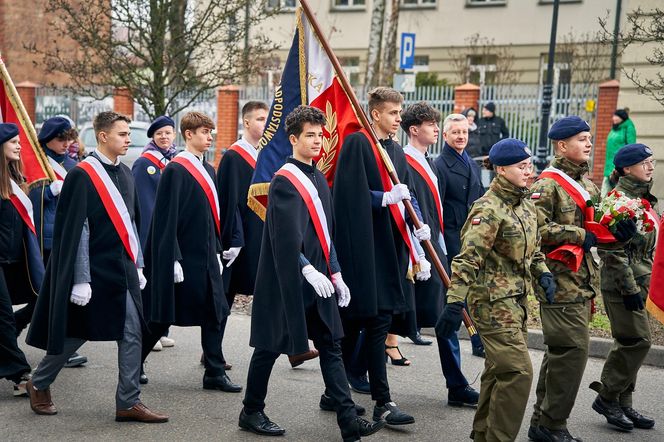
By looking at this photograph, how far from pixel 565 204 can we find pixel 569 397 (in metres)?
1.18

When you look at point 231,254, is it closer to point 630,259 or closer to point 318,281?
point 318,281

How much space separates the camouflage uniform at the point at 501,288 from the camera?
5.30 m

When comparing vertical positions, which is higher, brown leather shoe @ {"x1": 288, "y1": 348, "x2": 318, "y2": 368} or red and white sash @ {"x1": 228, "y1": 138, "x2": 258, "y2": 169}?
red and white sash @ {"x1": 228, "y1": 138, "x2": 258, "y2": 169}

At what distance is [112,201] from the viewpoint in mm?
6277

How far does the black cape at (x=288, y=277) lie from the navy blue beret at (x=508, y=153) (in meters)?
1.07

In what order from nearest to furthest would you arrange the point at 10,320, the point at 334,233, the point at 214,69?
the point at 334,233 → the point at 10,320 → the point at 214,69

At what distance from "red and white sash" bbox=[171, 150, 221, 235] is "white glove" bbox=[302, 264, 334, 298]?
6.15 feet

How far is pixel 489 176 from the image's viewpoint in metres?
15.1

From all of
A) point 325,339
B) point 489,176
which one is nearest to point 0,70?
point 325,339

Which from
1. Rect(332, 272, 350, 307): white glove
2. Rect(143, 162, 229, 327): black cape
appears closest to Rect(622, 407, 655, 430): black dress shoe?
Rect(332, 272, 350, 307): white glove

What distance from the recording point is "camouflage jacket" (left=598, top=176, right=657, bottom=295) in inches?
249

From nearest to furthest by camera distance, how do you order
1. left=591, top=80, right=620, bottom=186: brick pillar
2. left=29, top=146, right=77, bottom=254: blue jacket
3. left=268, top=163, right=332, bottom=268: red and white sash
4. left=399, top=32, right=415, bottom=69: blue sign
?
left=268, top=163, right=332, bottom=268: red and white sash → left=29, top=146, right=77, bottom=254: blue jacket → left=399, top=32, right=415, bottom=69: blue sign → left=591, top=80, right=620, bottom=186: brick pillar

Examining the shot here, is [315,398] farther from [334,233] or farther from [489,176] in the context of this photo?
[489,176]

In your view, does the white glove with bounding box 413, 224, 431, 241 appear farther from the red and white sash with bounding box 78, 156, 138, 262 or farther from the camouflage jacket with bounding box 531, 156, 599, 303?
the red and white sash with bounding box 78, 156, 138, 262
